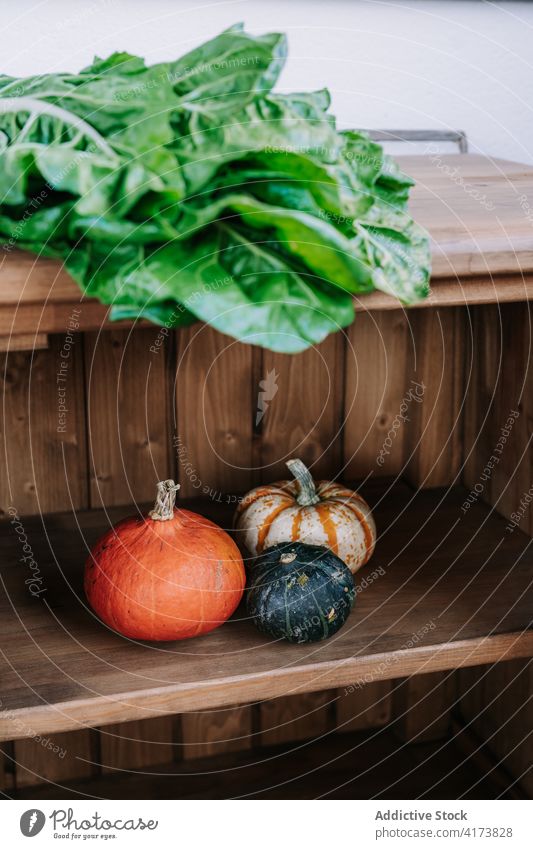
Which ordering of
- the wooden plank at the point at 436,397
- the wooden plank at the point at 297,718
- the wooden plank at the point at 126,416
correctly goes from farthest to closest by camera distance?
the wooden plank at the point at 297,718 → the wooden plank at the point at 436,397 → the wooden plank at the point at 126,416

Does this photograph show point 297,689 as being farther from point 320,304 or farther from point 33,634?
point 320,304

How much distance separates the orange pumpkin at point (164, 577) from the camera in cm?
94

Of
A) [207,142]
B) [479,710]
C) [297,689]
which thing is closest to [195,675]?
[297,689]

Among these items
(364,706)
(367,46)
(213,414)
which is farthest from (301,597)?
(367,46)

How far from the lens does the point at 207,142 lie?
27.2 inches

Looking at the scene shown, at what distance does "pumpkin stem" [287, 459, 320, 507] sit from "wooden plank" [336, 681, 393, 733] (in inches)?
17.6

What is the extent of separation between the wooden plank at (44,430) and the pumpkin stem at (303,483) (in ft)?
0.97

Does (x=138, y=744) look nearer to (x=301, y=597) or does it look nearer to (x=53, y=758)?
(x=53, y=758)

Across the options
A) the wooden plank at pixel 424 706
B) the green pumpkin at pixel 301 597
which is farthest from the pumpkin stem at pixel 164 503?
the wooden plank at pixel 424 706

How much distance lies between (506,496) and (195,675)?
0.52 m

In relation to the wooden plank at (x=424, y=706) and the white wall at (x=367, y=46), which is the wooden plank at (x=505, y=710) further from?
the white wall at (x=367, y=46)

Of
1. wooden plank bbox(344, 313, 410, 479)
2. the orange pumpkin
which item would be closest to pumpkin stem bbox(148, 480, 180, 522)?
the orange pumpkin

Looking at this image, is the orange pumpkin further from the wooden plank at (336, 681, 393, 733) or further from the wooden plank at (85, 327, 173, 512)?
the wooden plank at (336, 681, 393, 733)

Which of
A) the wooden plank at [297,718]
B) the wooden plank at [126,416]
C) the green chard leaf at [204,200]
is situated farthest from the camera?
the wooden plank at [297,718]
